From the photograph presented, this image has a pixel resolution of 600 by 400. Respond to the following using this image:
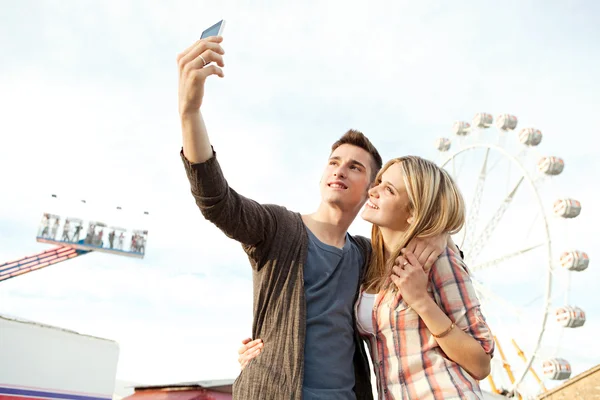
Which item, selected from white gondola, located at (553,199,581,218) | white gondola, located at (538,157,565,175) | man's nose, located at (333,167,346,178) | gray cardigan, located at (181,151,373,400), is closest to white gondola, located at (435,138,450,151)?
white gondola, located at (538,157,565,175)

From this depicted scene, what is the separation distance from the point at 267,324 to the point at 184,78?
3.78 feet

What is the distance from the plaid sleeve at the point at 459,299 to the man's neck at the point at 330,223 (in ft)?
2.35

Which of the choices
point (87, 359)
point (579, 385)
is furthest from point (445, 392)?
point (579, 385)

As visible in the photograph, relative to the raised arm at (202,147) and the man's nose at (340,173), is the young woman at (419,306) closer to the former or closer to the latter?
the man's nose at (340,173)

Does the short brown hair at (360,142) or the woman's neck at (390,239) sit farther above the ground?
the short brown hair at (360,142)

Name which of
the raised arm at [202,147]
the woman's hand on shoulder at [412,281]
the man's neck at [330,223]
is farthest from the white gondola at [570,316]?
the raised arm at [202,147]

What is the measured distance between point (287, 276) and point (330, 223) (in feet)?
1.75

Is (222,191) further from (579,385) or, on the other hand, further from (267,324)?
(579,385)

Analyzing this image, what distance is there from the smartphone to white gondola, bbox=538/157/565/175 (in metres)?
18.6

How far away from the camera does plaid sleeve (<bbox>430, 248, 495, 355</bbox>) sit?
2.29 m

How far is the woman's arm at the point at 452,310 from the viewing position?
7.33ft

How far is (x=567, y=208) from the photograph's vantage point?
58.9ft

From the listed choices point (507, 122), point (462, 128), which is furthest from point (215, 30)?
point (462, 128)

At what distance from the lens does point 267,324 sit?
256cm
